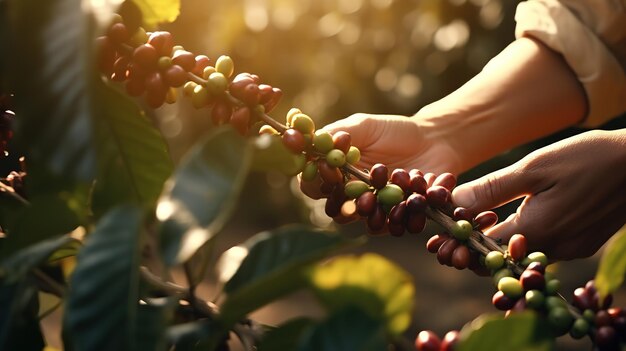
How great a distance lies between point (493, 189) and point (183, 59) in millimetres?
655

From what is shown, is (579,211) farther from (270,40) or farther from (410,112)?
(270,40)

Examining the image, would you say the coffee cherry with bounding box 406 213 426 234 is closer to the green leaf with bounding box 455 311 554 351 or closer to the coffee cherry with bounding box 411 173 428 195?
the coffee cherry with bounding box 411 173 428 195

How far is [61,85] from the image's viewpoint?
41 centimetres

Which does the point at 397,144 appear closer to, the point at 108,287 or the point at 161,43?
the point at 161,43

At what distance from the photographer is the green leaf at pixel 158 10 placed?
686 mm

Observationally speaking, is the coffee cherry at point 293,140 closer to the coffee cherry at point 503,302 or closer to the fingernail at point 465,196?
the coffee cherry at point 503,302

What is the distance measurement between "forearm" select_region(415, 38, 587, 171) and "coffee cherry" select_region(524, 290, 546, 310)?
1.14m

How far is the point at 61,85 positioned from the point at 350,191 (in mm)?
425

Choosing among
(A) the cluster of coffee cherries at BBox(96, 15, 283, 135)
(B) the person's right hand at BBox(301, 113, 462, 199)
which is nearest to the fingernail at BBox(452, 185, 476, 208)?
(B) the person's right hand at BBox(301, 113, 462, 199)

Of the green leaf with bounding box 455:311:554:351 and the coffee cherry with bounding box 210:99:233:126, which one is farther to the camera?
the coffee cherry with bounding box 210:99:233:126

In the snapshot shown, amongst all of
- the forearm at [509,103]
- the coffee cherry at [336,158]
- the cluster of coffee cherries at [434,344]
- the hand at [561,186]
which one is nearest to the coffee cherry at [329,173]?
the coffee cherry at [336,158]

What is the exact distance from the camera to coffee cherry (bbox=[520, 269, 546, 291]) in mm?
630

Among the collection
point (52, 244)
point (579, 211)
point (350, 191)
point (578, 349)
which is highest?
point (52, 244)

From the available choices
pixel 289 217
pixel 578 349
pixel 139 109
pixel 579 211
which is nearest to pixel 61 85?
pixel 139 109
